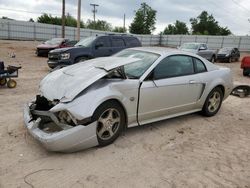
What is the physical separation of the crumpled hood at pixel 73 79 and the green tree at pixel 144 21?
68.8 metres

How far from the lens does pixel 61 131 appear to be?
12.4 feet

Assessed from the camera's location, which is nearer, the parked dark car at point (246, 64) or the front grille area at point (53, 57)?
the front grille area at point (53, 57)

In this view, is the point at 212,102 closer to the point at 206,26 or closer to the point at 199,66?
the point at 199,66

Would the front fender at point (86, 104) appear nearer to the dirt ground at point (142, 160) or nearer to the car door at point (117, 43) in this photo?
the dirt ground at point (142, 160)

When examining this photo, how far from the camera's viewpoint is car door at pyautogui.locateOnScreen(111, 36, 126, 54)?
12449 millimetres

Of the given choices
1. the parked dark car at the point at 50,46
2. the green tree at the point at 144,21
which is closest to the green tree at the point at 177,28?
the green tree at the point at 144,21

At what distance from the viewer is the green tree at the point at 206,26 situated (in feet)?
271

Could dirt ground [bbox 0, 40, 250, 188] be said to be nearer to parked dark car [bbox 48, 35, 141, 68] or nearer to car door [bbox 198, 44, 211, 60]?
parked dark car [bbox 48, 35, 141, 68]

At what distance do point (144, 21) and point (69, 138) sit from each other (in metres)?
73.8

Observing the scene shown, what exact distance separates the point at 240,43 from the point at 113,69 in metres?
40.9

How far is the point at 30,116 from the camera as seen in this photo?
4.37 metres

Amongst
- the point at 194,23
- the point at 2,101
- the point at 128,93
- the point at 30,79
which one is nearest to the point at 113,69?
the point at 128,93

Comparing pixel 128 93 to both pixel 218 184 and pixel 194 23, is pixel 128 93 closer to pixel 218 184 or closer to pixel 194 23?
pixel 218 184

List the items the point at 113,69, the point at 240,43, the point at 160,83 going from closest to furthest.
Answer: the point at 113,69 → the point at 160,83 → the point at 240,43
